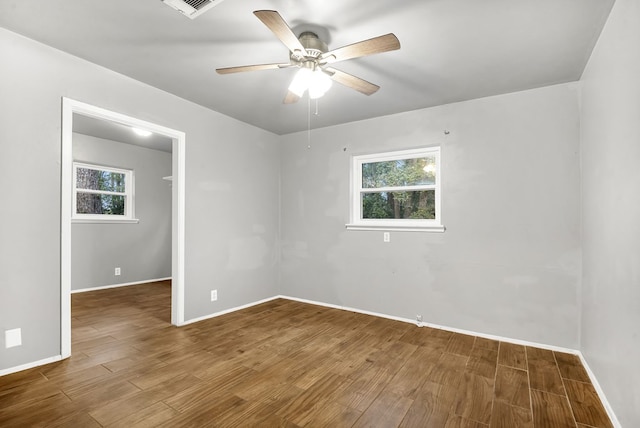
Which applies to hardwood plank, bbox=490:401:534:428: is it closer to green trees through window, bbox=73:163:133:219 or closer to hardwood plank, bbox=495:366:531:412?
hardwood plank, bbox=495:366:531:412

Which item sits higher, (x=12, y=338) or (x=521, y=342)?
(x=12, y=338)

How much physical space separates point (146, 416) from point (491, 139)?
371 cm

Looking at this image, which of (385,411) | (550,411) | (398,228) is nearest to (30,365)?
(385,411)

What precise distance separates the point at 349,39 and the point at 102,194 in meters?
5.16

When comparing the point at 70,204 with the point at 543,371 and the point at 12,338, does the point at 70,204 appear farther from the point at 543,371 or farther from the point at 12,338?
the point at 543,371

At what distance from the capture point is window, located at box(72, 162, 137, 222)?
512 centimetres

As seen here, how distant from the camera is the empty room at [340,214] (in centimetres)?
192

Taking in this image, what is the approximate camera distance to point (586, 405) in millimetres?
2012

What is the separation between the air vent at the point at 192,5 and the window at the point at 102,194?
4457 mm

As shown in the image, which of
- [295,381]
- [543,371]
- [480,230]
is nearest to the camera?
[295,381]

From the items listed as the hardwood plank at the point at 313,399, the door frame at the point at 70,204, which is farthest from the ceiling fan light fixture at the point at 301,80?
the hardwood plank at the point at 313,399

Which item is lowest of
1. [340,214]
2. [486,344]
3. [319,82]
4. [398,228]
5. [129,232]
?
[486,344]

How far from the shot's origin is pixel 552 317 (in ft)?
9.57

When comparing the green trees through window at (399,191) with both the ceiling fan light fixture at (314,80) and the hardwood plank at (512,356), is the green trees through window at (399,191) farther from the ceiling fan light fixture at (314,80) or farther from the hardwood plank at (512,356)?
the ceiling fan light fixture at (314,80)
